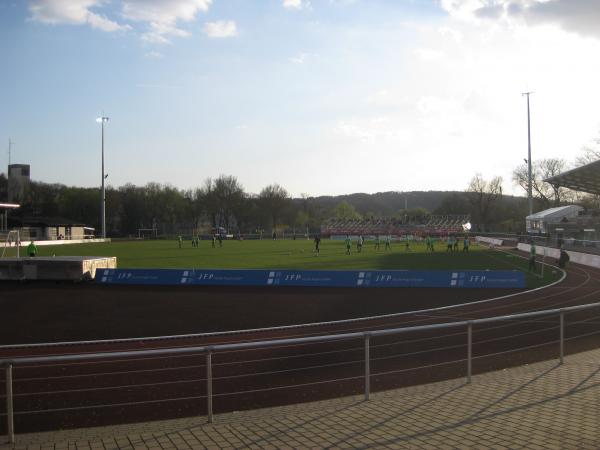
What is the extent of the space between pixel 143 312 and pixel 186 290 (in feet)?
19.1

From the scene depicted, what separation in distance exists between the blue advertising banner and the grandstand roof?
16706mm

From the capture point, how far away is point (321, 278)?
2531 centimetres

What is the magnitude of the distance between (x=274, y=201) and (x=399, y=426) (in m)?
112

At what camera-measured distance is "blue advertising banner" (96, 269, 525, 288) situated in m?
24.1

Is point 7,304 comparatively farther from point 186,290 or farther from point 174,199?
point 174,199

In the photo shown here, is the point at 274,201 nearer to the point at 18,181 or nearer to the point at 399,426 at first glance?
the point at 18,181

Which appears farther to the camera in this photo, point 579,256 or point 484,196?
point 484,196

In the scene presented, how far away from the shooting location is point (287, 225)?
123375 mm

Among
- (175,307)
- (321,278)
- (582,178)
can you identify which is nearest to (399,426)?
(175,307)

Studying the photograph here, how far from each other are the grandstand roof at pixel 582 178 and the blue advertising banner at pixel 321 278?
1671 cm

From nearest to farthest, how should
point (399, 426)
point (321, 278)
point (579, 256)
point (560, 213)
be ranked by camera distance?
point (399, 426) < point (321, 278) < point (579, 256) < point (560, 213)

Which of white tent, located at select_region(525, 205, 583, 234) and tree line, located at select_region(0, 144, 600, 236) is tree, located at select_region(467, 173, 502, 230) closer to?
tree line, located at select_region(0, 144, 600, 236)

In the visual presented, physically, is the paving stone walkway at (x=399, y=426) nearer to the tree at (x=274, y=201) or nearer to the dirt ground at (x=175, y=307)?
the dirt ground at (x=175, y=307)

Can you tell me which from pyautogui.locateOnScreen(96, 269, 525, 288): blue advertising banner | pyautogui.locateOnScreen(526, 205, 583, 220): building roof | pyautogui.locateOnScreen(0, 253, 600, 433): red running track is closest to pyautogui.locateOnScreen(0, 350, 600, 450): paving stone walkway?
pyautogui.locateOnScreen(0, 253, 600, 433): red running track
